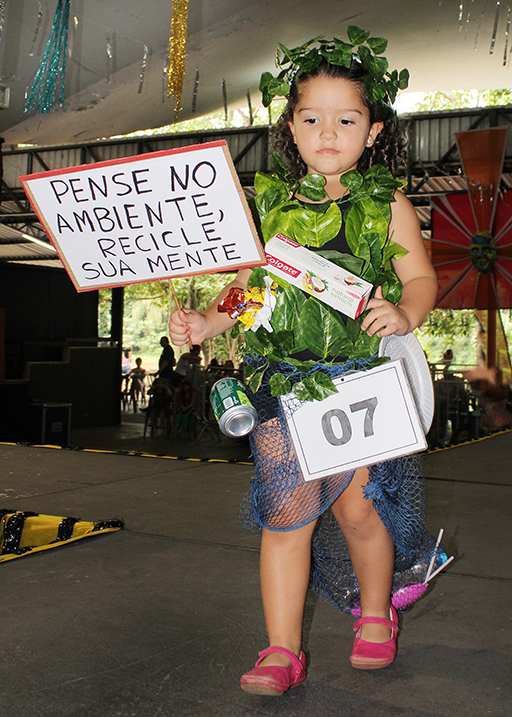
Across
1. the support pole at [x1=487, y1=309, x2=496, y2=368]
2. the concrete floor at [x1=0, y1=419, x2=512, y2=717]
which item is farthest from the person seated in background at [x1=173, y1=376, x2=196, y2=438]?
the concrete floor at [x1=0, y1=419, x2=512, y2=717]

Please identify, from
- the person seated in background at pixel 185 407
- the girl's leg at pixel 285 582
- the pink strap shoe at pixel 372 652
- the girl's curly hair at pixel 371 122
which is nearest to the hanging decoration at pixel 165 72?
the girl's curly hair at pixel 371 122

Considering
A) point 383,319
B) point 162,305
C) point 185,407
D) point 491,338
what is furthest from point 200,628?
point 162,305

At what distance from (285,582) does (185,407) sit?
686cm

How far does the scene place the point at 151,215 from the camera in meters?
1.17

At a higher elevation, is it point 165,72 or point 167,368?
point 165,72

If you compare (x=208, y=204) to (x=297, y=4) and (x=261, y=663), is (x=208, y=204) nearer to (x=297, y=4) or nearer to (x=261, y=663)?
(x=261, y=663)

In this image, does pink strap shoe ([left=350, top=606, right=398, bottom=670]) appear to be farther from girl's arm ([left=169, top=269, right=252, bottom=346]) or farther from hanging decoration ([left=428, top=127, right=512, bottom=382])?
hanging decoration ([left=428, top=127, right=512, bottom=382])

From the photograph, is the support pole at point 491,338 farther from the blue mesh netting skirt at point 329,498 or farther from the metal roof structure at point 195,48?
the blue mesh netting skirt at point 329,498

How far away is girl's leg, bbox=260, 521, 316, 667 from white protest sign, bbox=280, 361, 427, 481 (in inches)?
5.2

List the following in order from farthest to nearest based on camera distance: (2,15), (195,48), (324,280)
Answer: (195,48)
(2,15)
(324,280)

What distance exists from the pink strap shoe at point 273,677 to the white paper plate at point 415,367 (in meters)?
0.51

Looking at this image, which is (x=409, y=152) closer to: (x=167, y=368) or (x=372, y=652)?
(x=167, y=368)

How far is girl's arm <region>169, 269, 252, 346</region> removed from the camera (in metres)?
1.27

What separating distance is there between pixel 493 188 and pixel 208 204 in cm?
465
